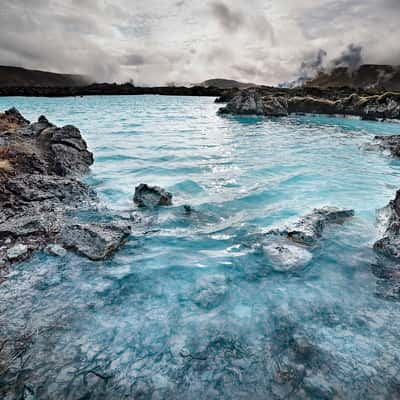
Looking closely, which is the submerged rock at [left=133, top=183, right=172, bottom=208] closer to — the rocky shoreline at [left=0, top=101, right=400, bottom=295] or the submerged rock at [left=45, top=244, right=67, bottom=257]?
the rocky shoreline at [left=0, top=101, right=400, bottom=295]

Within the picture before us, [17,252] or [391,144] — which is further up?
[391,144]

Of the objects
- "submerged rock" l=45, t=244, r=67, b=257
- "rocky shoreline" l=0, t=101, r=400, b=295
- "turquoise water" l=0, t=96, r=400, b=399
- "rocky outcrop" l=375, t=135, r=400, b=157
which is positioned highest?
"rocky outcrop" l=375, t=135, r=400, b=157

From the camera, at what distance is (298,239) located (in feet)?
21.2

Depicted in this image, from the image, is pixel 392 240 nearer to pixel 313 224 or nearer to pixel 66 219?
pixel 313 224

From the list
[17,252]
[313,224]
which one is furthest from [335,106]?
[17,252]

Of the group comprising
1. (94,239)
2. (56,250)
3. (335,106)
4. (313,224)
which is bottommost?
(56,250)

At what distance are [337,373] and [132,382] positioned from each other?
261cm

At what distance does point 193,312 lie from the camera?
4.49 metres

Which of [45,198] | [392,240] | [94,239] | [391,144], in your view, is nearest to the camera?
[94,239]

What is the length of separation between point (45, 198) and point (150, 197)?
2.98m

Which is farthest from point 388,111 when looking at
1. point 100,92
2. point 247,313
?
point 100,92

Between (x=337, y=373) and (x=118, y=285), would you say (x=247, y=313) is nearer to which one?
(x=337, y=373)

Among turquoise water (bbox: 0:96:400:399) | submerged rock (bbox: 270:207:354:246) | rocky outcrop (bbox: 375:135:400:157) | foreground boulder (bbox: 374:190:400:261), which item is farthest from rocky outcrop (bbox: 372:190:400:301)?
rocky outcrop (bbox: 375:135:400:157)

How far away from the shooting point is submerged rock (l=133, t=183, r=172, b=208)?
8.42 m
